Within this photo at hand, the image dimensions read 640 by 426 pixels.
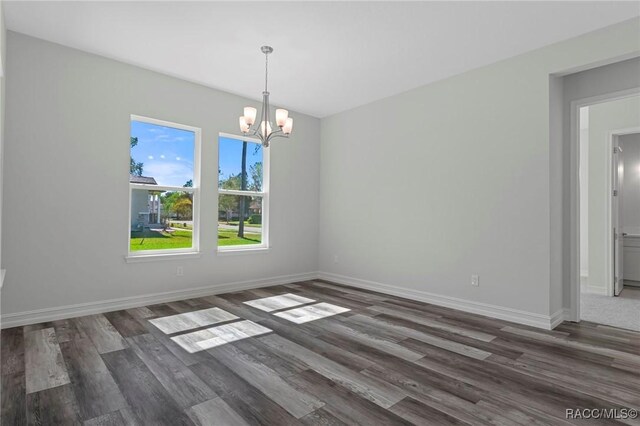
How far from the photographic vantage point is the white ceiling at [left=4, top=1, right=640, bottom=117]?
2934 mm

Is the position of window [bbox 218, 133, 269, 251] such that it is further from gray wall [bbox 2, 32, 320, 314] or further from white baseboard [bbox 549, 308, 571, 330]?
white baseboard [bbox 549, 308, 571, 330]

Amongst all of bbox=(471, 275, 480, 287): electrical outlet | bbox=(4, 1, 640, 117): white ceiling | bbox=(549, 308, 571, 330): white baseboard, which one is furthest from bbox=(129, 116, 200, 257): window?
bbox=(549, 308, 571, 330): white baseboard

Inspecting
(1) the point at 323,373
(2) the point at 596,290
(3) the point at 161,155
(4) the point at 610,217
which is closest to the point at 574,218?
(4) the point at 610,217

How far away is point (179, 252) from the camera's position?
14.9 feet

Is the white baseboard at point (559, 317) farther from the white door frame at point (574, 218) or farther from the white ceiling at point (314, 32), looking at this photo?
the white ceiling at point (314, 32)

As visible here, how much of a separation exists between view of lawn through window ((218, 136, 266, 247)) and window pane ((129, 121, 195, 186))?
0.49 m

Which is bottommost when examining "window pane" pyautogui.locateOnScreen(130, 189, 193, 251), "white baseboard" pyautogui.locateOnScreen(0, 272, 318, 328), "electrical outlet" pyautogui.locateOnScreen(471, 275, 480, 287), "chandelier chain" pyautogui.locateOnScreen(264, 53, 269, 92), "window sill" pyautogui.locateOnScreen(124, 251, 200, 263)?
"white baseboard" pyautogui.locateOnScreen(0, 272, 318, 328)

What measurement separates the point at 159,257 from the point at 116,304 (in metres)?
0.69

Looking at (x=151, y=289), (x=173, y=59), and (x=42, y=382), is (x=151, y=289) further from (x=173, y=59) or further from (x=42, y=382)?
(x=173, y=59)

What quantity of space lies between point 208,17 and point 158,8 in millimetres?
409

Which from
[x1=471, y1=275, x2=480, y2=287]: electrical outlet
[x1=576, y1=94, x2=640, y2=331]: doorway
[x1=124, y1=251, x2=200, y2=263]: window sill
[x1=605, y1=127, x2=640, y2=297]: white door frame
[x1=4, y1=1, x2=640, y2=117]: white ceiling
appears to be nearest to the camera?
[x1=4, y1=1, x2=640, y2=117]: white ceiling

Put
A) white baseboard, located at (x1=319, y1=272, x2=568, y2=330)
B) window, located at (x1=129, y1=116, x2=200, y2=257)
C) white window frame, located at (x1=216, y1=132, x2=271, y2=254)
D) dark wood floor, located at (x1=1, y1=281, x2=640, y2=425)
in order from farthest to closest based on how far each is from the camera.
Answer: white window frame, located at (x1=216, y1=132, x2=271, y2=254) → window, located at (x1=129, y1=116, x2=200, y2=257) → white baseboard, located at (x1=319, y1=272, x2=568, y2=330) → dark wood floor, located at (x1=1, y1=281, x2=640, y2=425)

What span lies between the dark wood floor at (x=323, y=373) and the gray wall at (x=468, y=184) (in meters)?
0.65

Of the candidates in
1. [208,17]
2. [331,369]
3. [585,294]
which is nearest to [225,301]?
[331,369]
